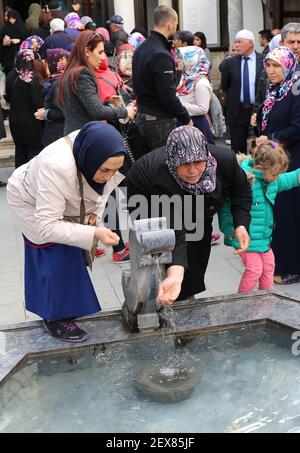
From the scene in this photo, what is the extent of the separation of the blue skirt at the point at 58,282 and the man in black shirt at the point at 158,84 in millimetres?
2468

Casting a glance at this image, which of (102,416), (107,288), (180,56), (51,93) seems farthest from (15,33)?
(102,416)

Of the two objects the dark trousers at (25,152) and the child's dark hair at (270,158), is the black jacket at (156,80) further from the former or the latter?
the dark trousers at (25,152)

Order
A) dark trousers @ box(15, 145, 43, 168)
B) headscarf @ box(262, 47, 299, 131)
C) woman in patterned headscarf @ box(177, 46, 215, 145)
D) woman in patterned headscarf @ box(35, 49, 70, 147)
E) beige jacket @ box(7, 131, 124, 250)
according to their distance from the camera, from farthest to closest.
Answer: dark trousers @ box(15, 145, 43, 168), woman in patterned headscarf @ box(177, 46, 215, 145), woman in patterned headscarf @ box(35, 49, 70, 147), headscarf @ box(262, 47, 299, 131), beige jacket @ box(7, 131, 124, 250)

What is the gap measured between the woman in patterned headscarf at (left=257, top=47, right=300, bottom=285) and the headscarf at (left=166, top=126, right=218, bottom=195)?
1.16 meters

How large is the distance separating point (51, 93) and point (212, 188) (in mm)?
2553

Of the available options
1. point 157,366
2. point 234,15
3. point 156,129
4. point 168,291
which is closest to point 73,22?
point 234,15

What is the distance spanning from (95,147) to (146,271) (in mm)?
612

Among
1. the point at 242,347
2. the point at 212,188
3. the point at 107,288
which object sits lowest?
the point at 107,288

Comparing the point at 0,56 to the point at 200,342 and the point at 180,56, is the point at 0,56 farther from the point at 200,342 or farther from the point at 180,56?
the point at 200,342

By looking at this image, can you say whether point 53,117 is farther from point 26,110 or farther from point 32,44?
point 32,44

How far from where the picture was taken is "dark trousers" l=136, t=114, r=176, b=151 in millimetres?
5469

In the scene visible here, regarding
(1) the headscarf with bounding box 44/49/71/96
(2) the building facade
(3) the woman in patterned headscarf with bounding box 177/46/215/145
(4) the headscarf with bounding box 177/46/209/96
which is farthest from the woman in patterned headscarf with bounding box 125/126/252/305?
(2) the building facade

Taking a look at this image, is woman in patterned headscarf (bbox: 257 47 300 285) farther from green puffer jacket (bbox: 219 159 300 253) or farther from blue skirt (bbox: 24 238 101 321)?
blue skirt (bbox: 24 238 101 321)

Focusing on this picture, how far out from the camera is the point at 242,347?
10.0ft
